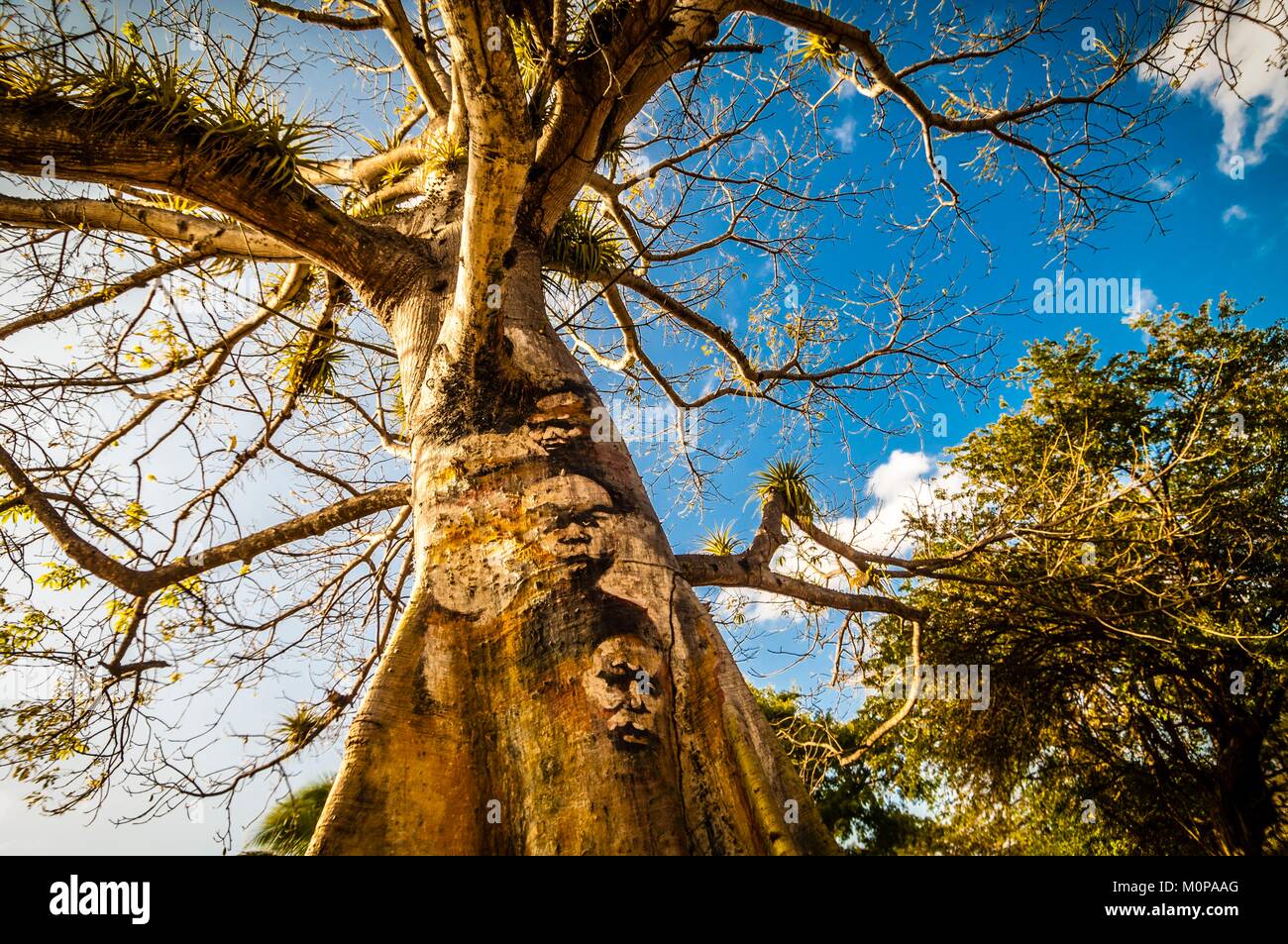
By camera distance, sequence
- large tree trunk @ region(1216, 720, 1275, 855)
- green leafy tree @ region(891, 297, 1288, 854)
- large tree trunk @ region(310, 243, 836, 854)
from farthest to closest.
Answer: large tree trunk @ region(1216, 720, 1275, 855) < green leafy tree @ region(891, 297, 1288, 854) < large tree trunk @ region(310, 243, 836, 854)

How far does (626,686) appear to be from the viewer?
1614 millimetres

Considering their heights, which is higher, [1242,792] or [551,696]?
[551,696]

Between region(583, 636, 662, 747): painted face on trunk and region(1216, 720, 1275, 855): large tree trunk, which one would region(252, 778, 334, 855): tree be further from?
region(1216, 720, 1275, 855): large tree trunk

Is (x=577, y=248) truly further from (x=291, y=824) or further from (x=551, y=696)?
(x=291, y=824)

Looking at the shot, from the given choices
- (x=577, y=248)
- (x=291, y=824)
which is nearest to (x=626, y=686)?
(x=577, y=248)

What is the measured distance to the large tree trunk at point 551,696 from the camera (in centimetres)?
149

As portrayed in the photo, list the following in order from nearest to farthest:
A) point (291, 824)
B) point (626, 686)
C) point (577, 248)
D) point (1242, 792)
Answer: point (626, 686), point (577, 248), point (291, 824), point (1242, 792)

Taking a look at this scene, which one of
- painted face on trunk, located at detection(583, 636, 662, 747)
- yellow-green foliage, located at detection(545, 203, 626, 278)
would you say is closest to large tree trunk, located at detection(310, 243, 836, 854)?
painted face on trunk, located at detection(583, 636, 662, 747)

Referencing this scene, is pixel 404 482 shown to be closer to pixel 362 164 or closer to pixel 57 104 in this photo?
pixel 57 104

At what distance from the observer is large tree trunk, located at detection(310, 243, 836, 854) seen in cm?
149

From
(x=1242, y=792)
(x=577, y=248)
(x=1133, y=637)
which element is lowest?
(x=1242, y=792)

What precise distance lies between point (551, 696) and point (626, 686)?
21 centimetres
